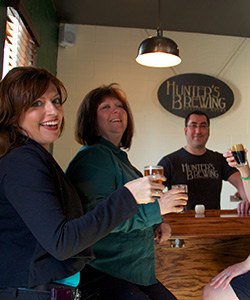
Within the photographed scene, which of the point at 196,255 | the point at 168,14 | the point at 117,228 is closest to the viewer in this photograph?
the point at 117,228

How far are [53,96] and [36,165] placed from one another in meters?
0.37

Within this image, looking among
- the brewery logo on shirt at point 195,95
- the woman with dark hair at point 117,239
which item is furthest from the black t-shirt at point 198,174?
the woman with dark hair at point 117,239

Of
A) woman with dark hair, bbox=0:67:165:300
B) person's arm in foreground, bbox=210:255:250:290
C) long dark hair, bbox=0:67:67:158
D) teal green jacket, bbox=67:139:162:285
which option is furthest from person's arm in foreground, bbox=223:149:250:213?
long dark hair, bbox=0:67:67:158

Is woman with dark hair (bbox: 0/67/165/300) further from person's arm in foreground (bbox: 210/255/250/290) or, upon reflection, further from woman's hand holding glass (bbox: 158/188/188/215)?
person's arm in foreground (bbox: 210/255/250/290)

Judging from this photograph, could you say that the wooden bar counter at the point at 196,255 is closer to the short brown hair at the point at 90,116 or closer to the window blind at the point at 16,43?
the short brown hair at the point at 90,116

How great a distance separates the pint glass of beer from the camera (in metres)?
2.25

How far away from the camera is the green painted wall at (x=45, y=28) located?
3.23 meters

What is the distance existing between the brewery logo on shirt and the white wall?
8cm

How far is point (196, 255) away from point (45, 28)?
9.40ft

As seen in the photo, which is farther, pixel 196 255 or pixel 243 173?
pixel 243 173

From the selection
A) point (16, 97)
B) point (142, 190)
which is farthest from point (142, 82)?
point (142, 190)

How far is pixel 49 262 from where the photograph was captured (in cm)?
102

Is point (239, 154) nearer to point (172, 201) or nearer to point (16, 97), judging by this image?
point (172, 201)

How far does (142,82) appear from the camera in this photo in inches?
188
